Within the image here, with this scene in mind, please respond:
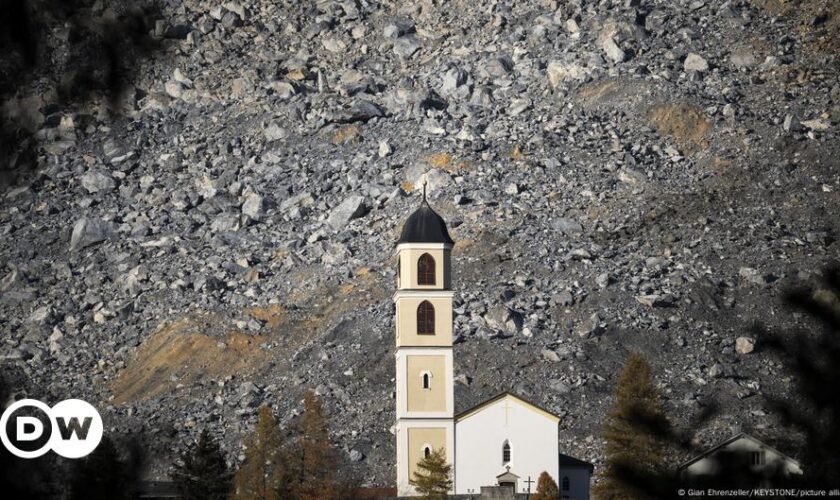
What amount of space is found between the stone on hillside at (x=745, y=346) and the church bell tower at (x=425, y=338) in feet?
72.1

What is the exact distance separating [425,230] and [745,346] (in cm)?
2305

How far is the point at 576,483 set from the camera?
201 feet

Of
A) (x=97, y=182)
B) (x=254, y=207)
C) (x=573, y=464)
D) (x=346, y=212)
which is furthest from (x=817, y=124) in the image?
(x=573, y=464)

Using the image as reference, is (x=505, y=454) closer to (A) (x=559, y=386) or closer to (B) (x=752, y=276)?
(A) (x=559, y=386)

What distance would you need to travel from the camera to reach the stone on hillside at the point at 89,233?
101500 mm

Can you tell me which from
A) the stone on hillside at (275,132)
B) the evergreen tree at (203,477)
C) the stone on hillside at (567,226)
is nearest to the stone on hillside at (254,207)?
the stone on hillside at (275,132)

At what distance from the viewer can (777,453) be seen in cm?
1830

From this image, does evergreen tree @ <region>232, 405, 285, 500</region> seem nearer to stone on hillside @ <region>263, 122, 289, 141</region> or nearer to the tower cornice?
the tower cornice

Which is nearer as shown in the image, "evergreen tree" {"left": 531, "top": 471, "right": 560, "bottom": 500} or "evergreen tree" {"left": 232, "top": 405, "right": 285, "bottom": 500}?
"evergreen tree" {"left": 531, "top": 471, "right": 560, "bottom": 500}

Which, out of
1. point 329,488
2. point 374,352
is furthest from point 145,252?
point 329,488

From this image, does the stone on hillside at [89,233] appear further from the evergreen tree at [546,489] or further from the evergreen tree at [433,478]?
the evergreen tree at [546,489]

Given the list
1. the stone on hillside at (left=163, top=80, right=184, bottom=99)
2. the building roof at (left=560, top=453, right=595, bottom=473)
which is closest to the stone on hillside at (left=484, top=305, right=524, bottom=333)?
the building roof at (left=560, top=453, right=595, bottom=473)

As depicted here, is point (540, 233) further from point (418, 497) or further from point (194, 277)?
point (418, 497)

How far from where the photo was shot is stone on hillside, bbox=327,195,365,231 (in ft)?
323
